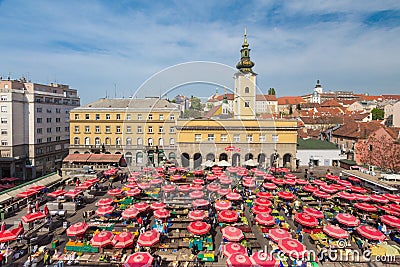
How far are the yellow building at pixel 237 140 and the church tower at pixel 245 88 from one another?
110 centimetres

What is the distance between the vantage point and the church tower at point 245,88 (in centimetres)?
3719

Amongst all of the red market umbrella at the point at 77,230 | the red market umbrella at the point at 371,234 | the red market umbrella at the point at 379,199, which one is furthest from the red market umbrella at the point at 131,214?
the red market umbrella at the point at 379,199

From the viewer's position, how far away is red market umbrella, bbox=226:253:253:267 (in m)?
11.0

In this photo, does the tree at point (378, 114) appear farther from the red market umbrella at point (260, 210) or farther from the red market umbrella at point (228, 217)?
the red market umbrella at point (228, 217)

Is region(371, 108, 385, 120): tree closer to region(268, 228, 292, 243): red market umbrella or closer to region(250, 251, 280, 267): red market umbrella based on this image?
region(268, 228, 292, 243): red market umbrella

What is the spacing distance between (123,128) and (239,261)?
34415 mm

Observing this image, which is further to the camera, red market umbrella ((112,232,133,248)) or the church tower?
the church tower

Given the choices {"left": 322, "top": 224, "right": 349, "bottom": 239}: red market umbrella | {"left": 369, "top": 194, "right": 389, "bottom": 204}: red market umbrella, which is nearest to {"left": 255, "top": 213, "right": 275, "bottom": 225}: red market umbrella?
{"left": 322, "top": 224, "right": 349, "bottom": 239}: red market umbrella

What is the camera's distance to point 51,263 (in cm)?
1320

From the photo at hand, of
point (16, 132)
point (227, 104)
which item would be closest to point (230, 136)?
point (227, 104)

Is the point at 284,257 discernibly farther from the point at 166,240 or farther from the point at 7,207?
the point at 7,207

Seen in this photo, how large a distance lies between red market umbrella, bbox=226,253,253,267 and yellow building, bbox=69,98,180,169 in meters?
30.0

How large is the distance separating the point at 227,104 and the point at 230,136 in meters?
4.94

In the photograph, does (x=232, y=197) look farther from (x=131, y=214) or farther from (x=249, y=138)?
(x=249, y=138)
